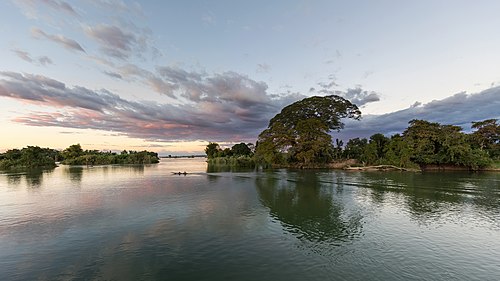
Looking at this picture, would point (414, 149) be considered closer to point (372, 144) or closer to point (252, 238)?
point (372, 144)

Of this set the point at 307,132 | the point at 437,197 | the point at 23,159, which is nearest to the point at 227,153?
the point at 307,132

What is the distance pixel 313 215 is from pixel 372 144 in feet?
182

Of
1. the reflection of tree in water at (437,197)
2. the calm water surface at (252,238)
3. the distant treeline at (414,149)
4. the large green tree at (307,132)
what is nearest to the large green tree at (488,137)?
the distant treeline at (414,149)

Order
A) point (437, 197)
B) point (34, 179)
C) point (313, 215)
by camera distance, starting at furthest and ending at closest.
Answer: point (34, 179), point (437, 197), point (313, 215)

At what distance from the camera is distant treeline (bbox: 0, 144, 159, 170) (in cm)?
8806

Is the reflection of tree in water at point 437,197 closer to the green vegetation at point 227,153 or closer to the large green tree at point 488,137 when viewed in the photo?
the large green tree at point 488,137

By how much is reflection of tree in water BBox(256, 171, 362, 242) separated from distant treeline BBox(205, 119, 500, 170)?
1379 inches

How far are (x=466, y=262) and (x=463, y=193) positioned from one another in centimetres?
2266

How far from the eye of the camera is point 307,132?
63438mm

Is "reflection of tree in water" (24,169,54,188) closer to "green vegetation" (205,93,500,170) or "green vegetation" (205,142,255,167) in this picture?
"green vegetation" (205,93,500,170)

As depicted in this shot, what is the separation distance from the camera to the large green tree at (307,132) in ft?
207

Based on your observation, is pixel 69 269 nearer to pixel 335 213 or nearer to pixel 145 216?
pixel 145 216

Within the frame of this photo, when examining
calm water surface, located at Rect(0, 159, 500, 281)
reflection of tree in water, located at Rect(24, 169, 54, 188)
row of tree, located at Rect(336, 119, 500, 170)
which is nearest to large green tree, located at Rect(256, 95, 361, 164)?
row of tree, located at Rect(336, 119, 500, 170)

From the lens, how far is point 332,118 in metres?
70.4
